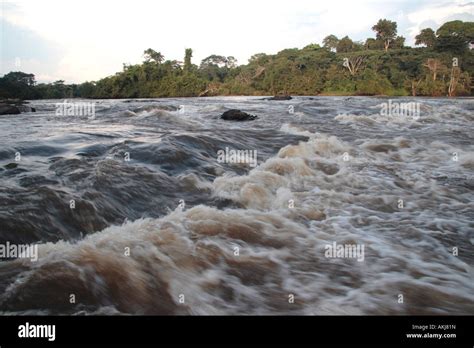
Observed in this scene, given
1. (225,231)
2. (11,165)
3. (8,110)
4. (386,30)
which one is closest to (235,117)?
(11,165)

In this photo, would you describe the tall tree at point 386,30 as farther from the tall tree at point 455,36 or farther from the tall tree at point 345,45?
the tall tree at point 455,36

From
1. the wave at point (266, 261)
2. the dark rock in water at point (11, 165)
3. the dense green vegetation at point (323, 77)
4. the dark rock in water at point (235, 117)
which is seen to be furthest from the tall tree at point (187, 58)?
the wave at point (266, 261)

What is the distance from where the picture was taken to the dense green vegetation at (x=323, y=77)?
128 ft

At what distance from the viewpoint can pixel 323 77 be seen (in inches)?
2018

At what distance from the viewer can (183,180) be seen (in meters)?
4.83

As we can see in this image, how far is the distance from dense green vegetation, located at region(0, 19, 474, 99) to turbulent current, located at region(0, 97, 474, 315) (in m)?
34.0

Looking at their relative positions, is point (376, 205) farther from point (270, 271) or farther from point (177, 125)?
point (177, 125)

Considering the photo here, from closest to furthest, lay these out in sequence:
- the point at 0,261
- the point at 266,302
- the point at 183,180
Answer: the point at 266,302
the point at 0,261
the point at 183,180

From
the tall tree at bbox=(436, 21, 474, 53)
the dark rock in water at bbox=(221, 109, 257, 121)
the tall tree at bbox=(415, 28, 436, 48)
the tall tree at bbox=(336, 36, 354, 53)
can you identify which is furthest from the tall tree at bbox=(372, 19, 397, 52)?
the dark rock in water at bbox=(221, 109, 257, 121)

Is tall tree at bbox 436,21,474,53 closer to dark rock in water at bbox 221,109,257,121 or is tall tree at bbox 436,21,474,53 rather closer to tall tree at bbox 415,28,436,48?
tall tree at bbox 415,28,436,48

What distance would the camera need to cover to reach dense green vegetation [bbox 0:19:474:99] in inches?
1540

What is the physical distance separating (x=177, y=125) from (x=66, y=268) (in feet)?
24.9
